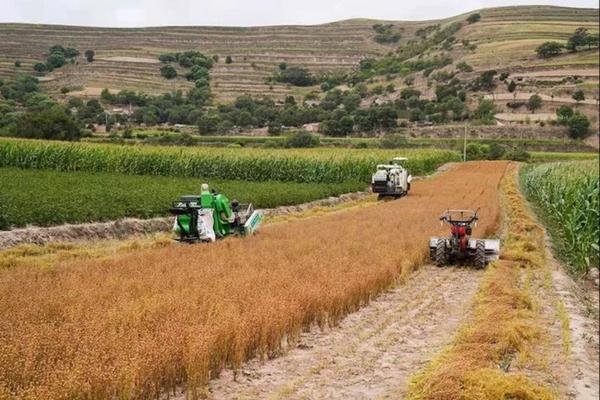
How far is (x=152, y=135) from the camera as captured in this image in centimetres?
5881

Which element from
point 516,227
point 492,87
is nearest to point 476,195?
point 516,227

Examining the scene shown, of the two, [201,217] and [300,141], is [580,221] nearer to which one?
[201,217]

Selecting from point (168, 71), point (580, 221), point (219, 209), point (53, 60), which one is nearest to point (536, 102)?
point (580, 221)

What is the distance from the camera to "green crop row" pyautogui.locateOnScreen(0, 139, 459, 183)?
1329 inches

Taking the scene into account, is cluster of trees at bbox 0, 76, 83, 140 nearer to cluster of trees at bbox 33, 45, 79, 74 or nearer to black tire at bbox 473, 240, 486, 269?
cluster of trees at bbox 33, 45, 79, 74

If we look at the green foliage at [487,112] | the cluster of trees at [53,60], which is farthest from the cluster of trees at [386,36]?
the cluster of trees at [53,60]

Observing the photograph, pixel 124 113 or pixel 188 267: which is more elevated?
pixel 124 113

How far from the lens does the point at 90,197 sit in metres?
19.7

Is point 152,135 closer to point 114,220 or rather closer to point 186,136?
point 186,136

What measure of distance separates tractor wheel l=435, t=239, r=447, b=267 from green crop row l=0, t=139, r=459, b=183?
24.1 metres

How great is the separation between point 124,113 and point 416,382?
5189 centimetres

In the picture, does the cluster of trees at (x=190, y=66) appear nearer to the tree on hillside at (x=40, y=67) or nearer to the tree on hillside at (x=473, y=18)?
the tree on hillside at (x=40, y=67)

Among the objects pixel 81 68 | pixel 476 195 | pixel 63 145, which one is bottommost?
pixel 476 195

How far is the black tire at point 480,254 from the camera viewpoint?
13750 millimetres
